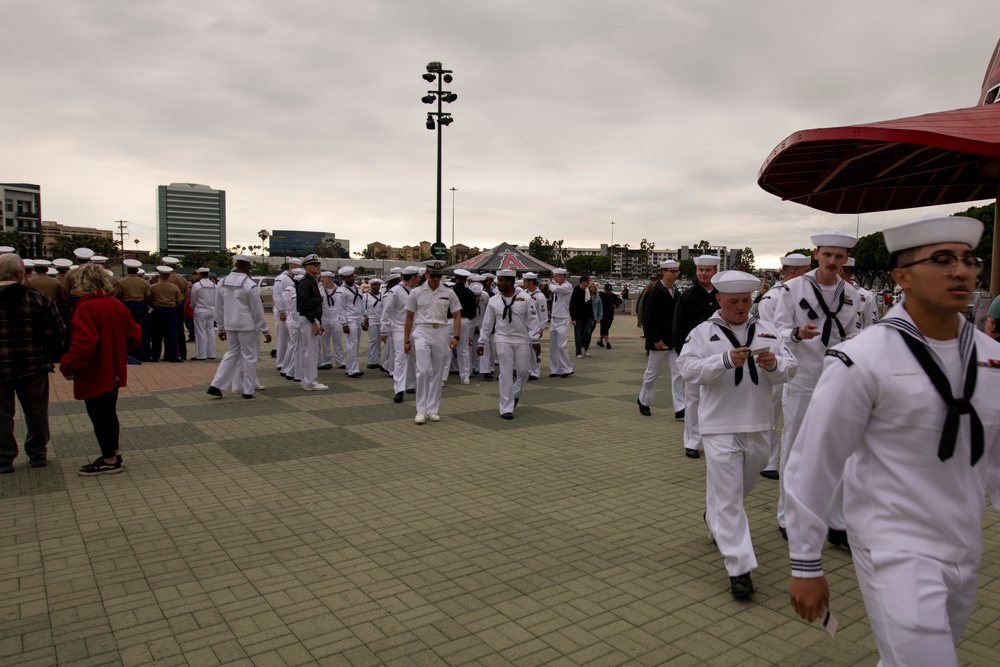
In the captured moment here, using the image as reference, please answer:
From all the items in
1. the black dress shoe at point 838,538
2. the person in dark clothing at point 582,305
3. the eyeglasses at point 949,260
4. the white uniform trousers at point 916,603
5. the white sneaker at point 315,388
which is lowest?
the white sneaker at point 315,388

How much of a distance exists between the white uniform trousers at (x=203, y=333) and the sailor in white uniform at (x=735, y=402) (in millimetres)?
14622

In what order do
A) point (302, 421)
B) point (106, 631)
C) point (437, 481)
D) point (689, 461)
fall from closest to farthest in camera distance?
A: point (106, 631)
point (437, 481)
point (689, 461)
point (302, 421)

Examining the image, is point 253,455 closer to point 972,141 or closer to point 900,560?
point 900,560

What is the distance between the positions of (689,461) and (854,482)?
516 centimetres

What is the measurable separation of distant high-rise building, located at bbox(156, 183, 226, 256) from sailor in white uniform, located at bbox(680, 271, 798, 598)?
196 metres

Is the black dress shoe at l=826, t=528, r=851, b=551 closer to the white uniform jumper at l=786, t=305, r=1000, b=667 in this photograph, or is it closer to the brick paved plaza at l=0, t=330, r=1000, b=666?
the brick paved plaza at l=0, t=330, r=1000, b=666

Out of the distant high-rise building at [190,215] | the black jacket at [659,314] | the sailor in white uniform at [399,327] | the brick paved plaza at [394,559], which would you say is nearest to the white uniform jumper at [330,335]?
the sailor in white uniform at [399,327]

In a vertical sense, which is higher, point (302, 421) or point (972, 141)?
point (972, 141)

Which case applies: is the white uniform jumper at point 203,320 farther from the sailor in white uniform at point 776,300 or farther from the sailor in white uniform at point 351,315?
the sailor in white uniform at point 776,300

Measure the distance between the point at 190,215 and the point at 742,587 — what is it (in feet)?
671

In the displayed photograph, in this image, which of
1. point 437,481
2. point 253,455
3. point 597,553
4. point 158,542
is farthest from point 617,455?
point 158,542

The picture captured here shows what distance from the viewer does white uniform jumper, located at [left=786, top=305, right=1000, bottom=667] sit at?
7.40 ft

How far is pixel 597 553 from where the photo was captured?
4.96 meters

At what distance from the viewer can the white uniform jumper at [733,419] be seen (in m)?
4.37
